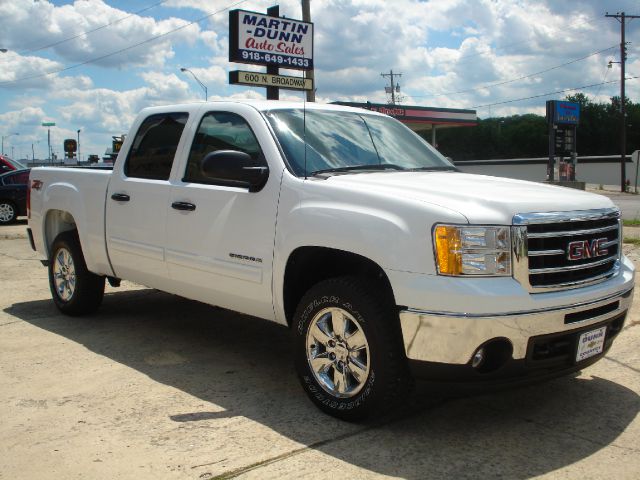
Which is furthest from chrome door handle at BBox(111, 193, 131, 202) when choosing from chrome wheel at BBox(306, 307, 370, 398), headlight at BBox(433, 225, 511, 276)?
headlight at BBox(433, 225, 511, 276)

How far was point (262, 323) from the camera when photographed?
21.3ft

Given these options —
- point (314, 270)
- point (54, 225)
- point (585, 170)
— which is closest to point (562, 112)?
Result: point (585, 170)

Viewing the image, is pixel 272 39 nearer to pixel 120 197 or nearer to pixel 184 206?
pixel 120 197

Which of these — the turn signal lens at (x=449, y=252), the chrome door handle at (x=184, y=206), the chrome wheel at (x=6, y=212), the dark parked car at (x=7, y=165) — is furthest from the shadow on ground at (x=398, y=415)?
the dark parked car at (x=7, y=165)

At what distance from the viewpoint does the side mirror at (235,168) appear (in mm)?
4305

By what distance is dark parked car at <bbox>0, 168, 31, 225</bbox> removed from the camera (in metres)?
17.8

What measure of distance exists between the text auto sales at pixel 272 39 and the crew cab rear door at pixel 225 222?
65.2 ft

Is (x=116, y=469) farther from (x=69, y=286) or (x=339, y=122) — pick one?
(x=69, y=286)

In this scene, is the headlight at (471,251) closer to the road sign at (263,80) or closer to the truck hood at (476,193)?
the truck hood at (476,193)

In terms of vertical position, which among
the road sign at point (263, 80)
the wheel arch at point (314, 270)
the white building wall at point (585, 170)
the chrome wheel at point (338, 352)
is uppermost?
the road sign at point (263, 80)

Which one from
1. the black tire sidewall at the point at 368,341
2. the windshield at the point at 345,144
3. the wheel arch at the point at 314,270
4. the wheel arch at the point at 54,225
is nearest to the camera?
the black tire sidewall at the point at 368,341

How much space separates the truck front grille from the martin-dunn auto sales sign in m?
20.9

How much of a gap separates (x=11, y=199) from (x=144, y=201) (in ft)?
45.9

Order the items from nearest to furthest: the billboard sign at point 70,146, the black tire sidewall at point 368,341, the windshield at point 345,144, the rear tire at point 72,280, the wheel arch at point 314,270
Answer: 1. the black tire sidewall at point 368,341
2. the wheel arch at point 314,270
3. the windshield at point 345,144
4. the rear tire at point 72,280
5. the billboard sign at point 70,146
